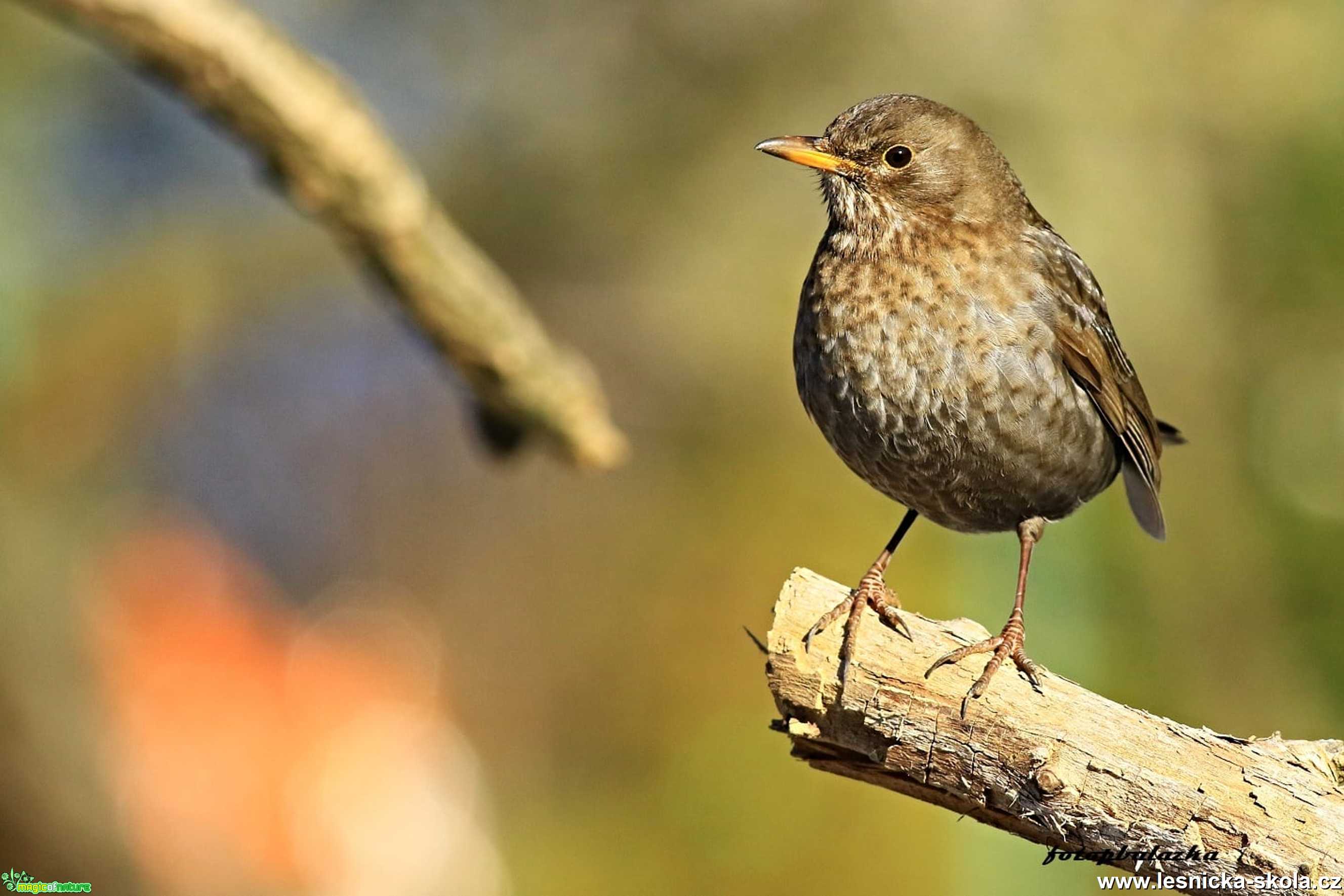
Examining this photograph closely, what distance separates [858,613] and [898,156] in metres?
1.63

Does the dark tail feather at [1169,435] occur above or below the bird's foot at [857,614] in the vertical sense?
above

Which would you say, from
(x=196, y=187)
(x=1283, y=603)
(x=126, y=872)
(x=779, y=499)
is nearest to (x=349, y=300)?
(x=196, y=187)

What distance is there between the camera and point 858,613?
3816 millimetres

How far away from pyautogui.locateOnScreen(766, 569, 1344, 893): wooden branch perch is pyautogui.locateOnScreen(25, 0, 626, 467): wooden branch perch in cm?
135

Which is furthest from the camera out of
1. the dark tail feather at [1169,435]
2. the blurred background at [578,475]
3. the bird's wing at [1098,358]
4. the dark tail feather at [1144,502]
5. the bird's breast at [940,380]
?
the blurred background at [578,475]

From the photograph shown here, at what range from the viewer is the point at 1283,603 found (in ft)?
27.4

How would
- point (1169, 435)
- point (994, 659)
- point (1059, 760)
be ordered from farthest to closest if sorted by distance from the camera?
point (1169, 435), point (994, 659), point (1059, 760)

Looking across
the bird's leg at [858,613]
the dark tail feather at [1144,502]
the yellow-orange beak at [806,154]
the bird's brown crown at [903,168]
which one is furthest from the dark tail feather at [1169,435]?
the bird's leg at [858,613]

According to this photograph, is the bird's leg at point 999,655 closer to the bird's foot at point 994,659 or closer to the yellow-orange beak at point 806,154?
the bird's foot at point 994,659

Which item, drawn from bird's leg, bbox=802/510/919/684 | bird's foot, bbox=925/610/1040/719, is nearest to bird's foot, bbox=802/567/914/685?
bird's leg, bbox=802/510/919/684

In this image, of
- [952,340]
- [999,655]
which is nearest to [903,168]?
[952,340]

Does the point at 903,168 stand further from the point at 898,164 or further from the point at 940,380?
the point at 940,380

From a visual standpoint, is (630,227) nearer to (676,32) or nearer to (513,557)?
(676,32)

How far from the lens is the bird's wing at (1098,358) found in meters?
4.57
